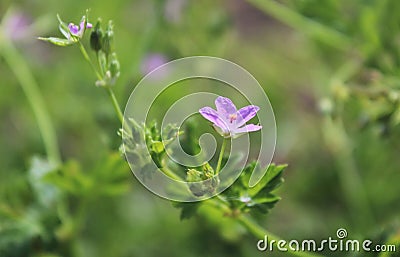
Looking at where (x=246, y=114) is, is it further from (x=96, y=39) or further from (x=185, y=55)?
(x=185, y=55)

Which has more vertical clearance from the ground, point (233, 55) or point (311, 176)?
point (233, 55)

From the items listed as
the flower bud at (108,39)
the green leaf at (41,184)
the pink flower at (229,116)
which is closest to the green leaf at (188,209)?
the pink flower at (229,116)

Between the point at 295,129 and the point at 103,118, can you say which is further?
the point at 295,129

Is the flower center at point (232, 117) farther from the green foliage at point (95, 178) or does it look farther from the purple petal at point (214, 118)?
the green foliage at point (95, 178)

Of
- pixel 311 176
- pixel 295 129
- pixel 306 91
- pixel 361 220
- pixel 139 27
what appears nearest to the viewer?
pixel 361 220

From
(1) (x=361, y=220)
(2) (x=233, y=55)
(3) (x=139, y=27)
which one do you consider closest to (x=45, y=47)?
(3) (x=139, y=27)

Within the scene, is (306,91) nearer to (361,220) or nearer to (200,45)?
(200,45)
